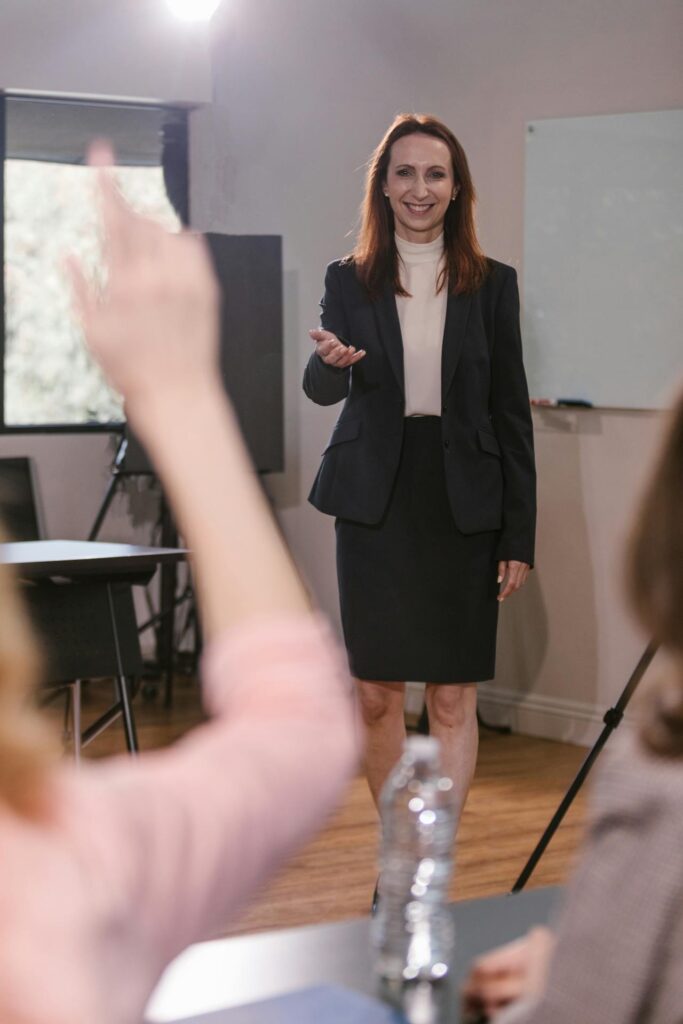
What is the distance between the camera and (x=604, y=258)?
4.74 metres

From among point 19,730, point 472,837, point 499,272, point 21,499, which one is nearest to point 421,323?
point 499,272

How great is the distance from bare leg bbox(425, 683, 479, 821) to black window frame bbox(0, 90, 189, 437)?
8.44 feet

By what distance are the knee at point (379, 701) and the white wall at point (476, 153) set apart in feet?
5.24

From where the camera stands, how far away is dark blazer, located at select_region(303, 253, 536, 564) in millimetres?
3275

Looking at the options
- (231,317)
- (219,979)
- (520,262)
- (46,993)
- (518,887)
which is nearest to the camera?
(46,993)

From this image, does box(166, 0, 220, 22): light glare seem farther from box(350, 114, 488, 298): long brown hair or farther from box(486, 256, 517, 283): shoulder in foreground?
box(486, 256, 517, 283): shoulder in foreground

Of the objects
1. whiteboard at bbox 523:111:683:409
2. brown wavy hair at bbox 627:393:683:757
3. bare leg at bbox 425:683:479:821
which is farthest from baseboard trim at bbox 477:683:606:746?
brown wavy hair at bbox 627:393:683:757

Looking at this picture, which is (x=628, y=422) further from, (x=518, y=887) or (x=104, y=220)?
(x=104, y=220)

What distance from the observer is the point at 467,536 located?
10.9ft

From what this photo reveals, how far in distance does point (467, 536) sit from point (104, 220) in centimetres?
277

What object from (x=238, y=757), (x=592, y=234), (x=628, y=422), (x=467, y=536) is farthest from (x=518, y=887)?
(x=238, y=757)

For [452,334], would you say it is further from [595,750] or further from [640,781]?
[640,781]

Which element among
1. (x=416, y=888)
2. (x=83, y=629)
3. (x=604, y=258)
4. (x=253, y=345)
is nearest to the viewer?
(x=416, y=888)

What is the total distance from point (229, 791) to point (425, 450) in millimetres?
2775
